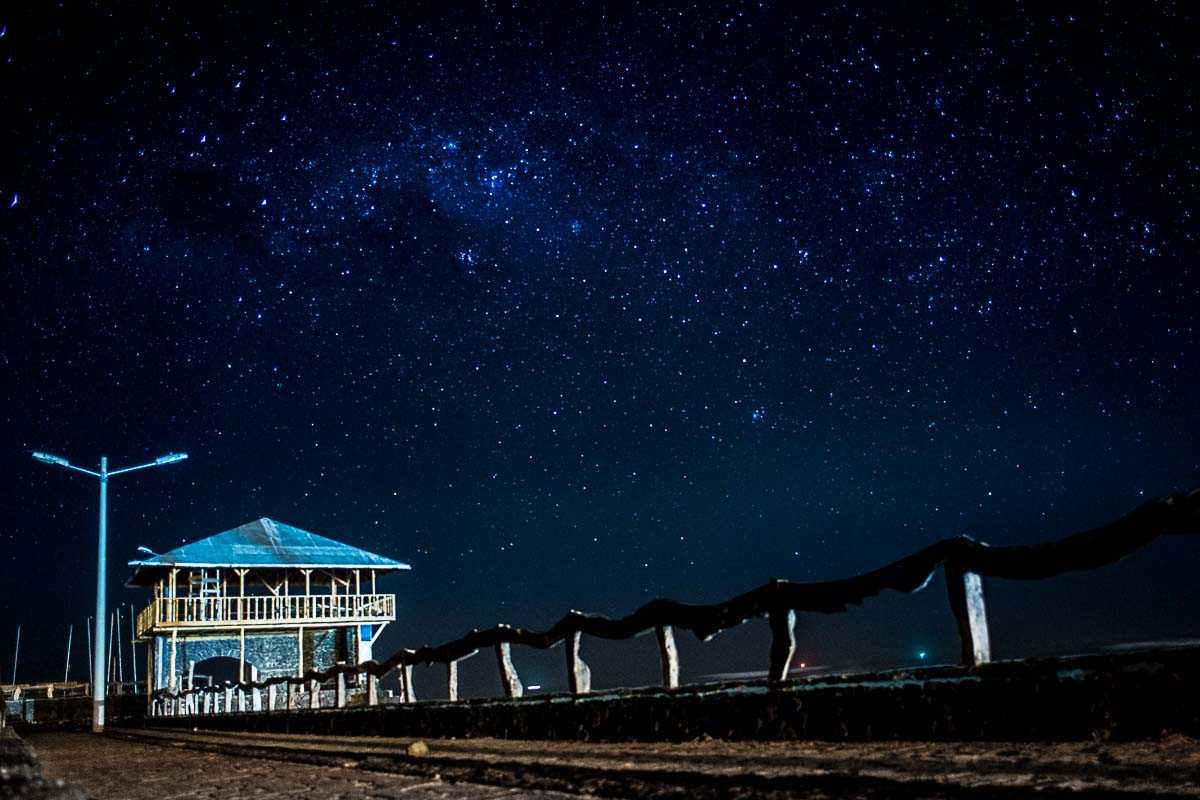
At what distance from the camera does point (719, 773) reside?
3.24 meters

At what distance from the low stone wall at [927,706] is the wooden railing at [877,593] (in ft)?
1.04

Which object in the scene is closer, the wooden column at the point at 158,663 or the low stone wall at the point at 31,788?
the low stone wall at the point at 31,788

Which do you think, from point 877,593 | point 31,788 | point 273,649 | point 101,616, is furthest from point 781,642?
point 273,649

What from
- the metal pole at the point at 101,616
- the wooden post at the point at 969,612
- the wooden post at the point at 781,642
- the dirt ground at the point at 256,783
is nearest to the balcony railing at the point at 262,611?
the metal pole at the point at 101,616

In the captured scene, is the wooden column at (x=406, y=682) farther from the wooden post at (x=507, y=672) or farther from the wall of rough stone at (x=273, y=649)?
the wall of rough stone at (x=273, y=649)

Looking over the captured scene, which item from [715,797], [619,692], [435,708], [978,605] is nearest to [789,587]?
[978,605]

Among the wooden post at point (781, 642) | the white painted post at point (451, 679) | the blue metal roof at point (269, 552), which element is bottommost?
the white painted post at point (451, 679)

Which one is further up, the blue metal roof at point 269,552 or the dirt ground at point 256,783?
the blue metal roof at point 269,552

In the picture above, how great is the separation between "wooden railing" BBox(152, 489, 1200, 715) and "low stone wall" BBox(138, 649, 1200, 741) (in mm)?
316

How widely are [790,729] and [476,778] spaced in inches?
63.8

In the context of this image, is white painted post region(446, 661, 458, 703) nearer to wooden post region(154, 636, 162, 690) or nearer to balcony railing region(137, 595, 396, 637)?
balcony railing region(137, 595, 396, 637)

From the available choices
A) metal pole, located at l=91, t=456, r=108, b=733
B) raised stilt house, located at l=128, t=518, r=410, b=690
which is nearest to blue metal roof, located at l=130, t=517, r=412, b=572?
raised stilt house, located at l=128, t=518, r=410, b=690

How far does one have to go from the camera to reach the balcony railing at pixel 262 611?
107 feet

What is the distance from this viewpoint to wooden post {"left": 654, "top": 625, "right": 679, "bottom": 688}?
5879 millimetres
